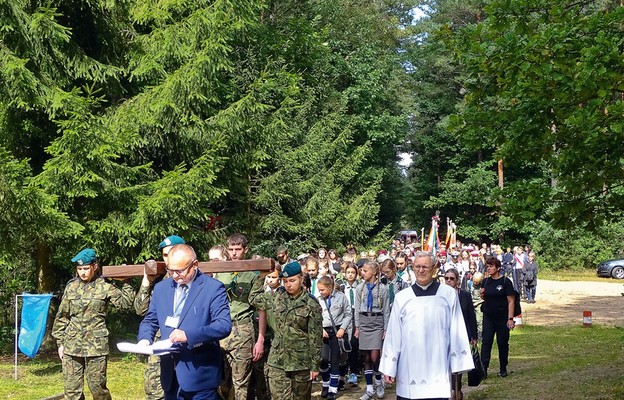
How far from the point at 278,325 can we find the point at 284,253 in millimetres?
3040

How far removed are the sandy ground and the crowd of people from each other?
130 centimetres

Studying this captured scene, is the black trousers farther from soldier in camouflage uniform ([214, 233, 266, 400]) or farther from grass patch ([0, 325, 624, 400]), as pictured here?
soldier in camouflage uniform ([214, 233, 266, 400])

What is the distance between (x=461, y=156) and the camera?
2346 inches

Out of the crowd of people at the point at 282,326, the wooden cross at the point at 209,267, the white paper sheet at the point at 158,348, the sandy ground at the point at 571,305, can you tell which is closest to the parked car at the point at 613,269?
the sandy ground at the point at 571,305

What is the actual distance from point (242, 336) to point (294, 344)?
89 centimetres

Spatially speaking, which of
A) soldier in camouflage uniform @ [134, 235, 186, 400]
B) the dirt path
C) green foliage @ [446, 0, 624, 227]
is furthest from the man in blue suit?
the dirt path

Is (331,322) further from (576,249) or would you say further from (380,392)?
(576,249)

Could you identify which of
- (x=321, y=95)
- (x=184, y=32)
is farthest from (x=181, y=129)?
(x=321, y=95)

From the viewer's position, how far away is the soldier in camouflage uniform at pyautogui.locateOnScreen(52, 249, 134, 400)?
9352 mm

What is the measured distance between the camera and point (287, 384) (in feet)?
29.2

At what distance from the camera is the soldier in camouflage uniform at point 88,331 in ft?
30.7

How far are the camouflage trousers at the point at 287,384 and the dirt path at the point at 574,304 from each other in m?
16.1

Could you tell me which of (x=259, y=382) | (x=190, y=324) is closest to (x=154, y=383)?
(x=259, y=382)

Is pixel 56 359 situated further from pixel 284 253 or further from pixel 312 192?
pixel 312 192
